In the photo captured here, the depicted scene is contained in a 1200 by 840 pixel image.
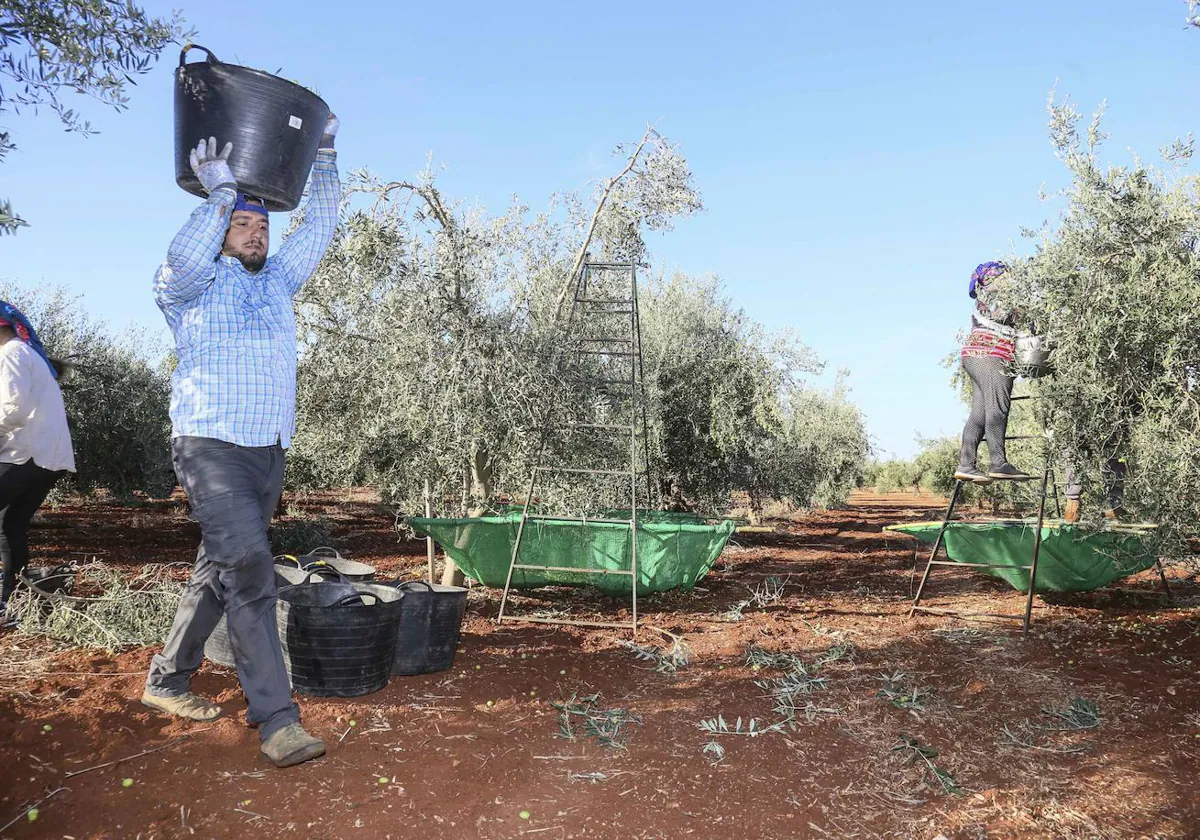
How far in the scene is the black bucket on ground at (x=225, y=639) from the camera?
4.63m

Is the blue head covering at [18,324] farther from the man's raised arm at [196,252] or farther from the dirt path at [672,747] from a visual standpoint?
the man's raised arm at [196,252]

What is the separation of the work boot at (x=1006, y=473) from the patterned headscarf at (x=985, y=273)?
4.80 ft

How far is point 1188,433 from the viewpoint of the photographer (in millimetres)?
5289

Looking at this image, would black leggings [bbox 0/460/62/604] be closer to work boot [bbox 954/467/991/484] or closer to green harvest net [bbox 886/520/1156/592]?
work boot [bbox 954/467/991/484]

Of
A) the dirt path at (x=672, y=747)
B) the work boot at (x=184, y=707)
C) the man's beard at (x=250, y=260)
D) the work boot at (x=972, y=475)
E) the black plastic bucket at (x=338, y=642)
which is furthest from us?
the work boot at (x=972, y=475)

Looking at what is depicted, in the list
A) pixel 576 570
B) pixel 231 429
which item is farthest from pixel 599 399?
pixel 231 429

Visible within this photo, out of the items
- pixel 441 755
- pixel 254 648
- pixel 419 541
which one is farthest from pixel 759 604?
pixel 419 541

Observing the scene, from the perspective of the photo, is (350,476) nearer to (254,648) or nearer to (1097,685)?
(254,648)

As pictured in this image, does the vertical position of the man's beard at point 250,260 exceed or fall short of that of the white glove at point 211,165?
it falls short

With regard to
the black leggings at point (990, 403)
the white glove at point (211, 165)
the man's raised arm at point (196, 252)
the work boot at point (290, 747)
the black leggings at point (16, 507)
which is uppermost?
the white glove at point (211, 165)

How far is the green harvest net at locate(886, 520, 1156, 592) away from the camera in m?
6.50

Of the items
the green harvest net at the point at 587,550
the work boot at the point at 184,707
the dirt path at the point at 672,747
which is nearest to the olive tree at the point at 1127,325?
the dirt path at the point at 672,747

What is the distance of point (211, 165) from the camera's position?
11.4 feet

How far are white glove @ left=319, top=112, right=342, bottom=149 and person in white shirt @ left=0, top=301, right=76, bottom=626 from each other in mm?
2631
